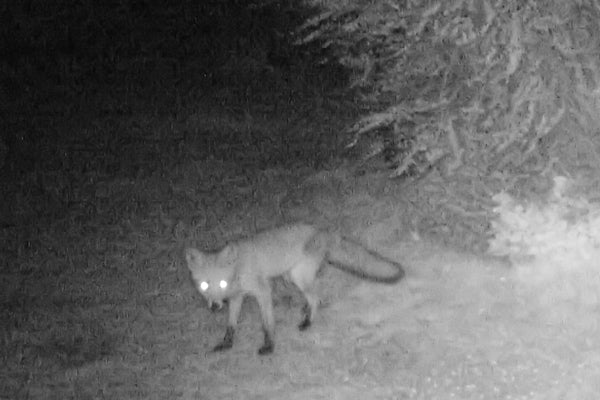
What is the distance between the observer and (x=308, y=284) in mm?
5559

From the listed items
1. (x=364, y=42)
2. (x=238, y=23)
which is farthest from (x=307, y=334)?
(x=238, y=23)

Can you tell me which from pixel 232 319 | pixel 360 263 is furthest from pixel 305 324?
pixel 360 263

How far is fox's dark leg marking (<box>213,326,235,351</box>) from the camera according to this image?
17.5 feet

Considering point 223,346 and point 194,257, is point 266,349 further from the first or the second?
point 194,257

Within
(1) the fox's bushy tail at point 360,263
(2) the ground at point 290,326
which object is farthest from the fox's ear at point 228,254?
(1) the fox's bushy tail at point 360,263

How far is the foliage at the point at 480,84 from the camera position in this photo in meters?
5.42

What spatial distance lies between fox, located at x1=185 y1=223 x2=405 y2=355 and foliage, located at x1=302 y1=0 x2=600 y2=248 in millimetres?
1173

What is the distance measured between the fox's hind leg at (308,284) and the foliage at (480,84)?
127 centimetres

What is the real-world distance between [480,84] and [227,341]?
271 cm

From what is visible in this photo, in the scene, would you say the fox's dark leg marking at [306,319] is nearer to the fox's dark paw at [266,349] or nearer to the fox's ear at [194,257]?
the fox's dark paw at [266,349]

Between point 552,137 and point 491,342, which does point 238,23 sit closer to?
point 552,137

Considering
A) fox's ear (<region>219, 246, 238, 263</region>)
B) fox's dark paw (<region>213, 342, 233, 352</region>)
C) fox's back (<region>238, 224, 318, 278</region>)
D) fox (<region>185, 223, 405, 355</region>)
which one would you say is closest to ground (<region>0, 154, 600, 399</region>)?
fox's dark paw (<region>213, 342, 233, 352</region>)

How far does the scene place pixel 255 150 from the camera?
9727mm

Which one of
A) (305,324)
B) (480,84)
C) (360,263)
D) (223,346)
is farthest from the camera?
(360,263)
